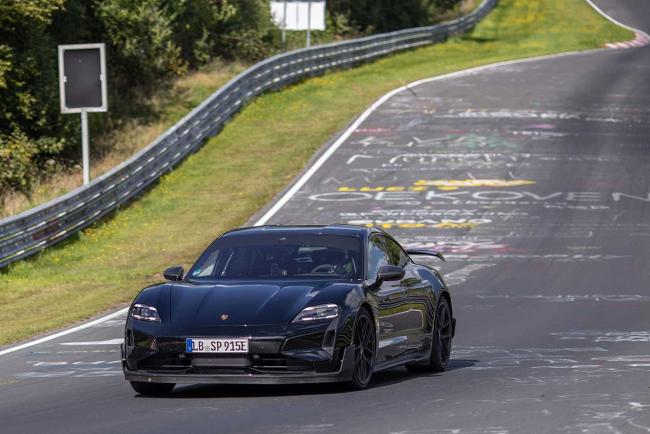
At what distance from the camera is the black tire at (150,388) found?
1123cm

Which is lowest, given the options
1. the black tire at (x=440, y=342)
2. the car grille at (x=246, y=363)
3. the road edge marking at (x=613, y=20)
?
the black tire at (x=440, y=342)

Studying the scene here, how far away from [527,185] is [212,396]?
21852 mm

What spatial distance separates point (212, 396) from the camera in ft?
36.5

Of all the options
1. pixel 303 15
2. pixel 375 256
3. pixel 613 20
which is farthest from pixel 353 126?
pixel 613 20

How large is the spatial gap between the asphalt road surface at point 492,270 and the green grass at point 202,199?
1.22 metres

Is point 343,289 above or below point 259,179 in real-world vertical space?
above

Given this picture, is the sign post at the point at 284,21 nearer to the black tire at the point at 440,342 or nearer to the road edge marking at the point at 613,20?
the road edge marking at the point at 613,20

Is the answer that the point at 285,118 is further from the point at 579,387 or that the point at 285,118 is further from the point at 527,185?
the point at 579,387

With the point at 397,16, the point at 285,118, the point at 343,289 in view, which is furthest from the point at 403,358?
the point at 397,16

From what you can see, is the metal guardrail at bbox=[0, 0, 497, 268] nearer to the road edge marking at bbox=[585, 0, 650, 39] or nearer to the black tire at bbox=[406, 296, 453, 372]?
the black tire at bbox=[406, 296, 453, 372]

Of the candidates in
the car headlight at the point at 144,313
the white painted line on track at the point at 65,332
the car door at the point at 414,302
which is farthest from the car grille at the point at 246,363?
the white painted line on track at the point at 65,332

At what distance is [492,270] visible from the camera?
23031 millimetres

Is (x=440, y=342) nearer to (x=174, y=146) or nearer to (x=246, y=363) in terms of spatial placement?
(x=246, y=363)

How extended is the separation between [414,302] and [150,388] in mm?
2633
